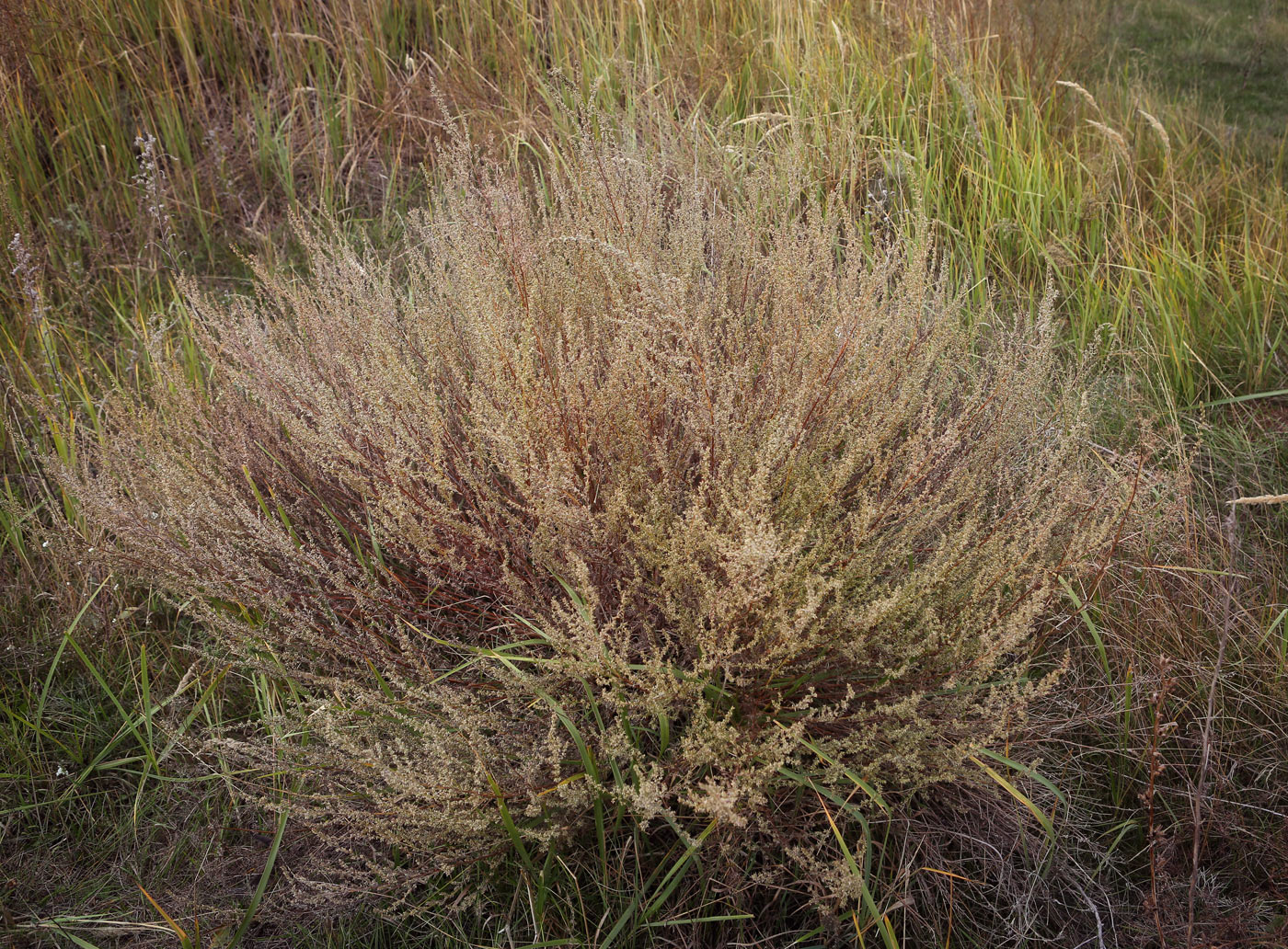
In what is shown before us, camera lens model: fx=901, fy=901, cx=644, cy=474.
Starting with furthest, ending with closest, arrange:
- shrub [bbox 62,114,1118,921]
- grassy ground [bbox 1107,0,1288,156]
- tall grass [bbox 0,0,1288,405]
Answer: grassy ground [bbox 1107,0,1288,156] → tall grass [bbox 0,0,1288,405] → shrub [bbox 62,114,1118,921]

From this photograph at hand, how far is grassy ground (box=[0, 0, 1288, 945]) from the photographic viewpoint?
1735 mm

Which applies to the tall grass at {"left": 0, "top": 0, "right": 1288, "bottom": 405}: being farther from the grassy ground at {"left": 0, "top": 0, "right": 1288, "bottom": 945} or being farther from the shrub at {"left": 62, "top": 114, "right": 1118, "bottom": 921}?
the shrub at {"left": 62, "top": 114, "right": 1118, "bottom": 921}

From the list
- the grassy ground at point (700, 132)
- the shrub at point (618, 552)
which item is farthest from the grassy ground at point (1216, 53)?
the shrub at point (618, 552)

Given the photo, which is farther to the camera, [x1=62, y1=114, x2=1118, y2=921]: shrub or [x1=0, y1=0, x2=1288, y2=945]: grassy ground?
[x1=0, y1=0, x2=1288, y2=945]: grassy ground

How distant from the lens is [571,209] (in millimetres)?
2764

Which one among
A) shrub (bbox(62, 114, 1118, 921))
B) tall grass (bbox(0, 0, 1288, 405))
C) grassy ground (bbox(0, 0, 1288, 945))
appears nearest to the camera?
shrub (bbox(62, 114, 1118, 921))

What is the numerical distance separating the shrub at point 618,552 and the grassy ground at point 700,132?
0.63 feet

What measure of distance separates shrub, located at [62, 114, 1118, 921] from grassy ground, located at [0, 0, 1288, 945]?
0.63ft

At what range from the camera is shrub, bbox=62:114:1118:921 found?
1486mm

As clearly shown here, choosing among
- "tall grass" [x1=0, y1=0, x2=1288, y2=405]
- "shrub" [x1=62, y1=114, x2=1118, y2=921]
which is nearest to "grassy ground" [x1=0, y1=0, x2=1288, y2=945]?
"tall grass" [x1=0, y1=0, x2=1288, y2=405]

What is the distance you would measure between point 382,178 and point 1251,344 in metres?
3.17

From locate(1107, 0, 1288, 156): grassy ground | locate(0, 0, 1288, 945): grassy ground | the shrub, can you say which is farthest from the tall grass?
the shrub

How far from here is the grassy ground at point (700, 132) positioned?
Result: 174 centimetres

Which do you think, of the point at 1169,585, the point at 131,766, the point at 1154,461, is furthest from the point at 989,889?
the point at 131,766
